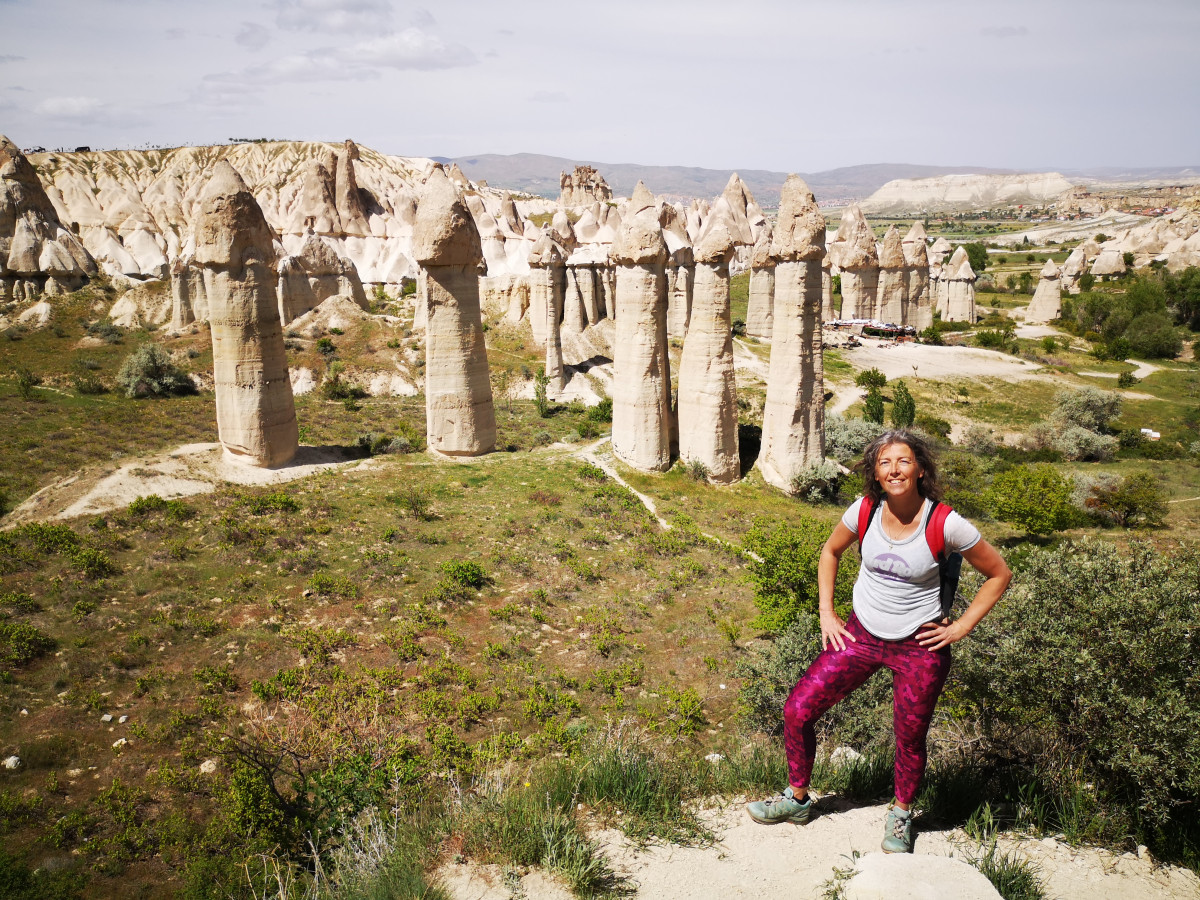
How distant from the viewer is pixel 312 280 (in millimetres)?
41344

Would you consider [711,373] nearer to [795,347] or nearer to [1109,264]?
[795,347]

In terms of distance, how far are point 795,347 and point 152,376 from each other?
2654cm

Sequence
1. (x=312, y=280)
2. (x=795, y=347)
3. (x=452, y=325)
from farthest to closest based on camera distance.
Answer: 1. (x=312, y=280)
2. (x=795, y=347)
3. (x=452, y=325)

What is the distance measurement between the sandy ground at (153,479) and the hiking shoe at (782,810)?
14324mm

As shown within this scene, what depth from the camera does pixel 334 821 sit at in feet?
20.9

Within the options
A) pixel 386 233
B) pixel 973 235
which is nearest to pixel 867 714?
pixel 386 233

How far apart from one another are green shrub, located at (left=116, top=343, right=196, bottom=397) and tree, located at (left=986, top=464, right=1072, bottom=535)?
3168cm

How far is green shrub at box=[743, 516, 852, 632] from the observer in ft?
37.8

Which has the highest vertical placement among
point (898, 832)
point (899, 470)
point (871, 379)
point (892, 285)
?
point (892, 285)

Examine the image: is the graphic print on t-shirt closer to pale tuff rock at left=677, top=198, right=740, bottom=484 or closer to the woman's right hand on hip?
the woman's right hand on hip

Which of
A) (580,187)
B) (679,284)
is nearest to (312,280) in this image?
(679,284)

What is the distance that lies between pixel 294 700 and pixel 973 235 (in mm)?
143140

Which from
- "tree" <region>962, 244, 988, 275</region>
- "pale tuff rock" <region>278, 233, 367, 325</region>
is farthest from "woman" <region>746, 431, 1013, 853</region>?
"tree" <region>962, 244, 988, 275</region>

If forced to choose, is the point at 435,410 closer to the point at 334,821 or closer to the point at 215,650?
the point at 215,650
